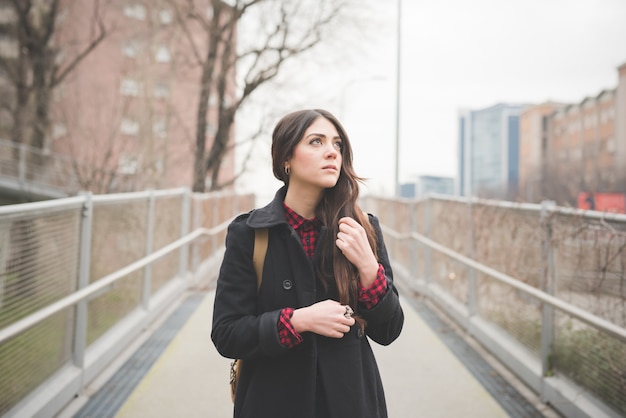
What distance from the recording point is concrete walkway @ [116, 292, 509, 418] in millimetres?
3736

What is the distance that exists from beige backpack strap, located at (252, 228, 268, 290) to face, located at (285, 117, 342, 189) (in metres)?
0.21

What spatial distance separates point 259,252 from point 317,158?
0.34 meters

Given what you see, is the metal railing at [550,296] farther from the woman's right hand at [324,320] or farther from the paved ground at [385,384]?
the woman's right hand at [324,320]

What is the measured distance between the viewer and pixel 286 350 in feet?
5.19

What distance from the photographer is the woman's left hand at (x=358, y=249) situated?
1591mm

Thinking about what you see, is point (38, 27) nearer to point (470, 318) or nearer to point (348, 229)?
point (470, 318)

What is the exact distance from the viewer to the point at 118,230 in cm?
499

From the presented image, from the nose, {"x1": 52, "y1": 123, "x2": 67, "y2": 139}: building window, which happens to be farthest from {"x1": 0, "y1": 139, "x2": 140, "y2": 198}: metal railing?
the nose

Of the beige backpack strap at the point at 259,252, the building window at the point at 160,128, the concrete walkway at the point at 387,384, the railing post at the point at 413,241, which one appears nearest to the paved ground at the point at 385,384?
the concrete walkway at the point at 387,384

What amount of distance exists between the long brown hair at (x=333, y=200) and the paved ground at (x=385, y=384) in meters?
2.37

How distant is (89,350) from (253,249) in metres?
3.13

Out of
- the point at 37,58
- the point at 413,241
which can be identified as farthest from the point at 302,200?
the point at 37,58

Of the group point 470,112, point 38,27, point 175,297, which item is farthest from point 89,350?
point 470,112

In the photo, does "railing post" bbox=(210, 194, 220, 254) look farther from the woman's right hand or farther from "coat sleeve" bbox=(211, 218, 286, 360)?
the woman's right hand
